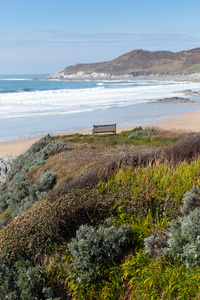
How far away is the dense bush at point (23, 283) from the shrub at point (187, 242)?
163 centimetres

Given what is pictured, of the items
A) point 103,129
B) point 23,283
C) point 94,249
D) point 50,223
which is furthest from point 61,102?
point 23,283

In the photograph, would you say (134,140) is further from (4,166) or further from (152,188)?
(152,188)

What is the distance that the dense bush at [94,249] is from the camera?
3908 mm

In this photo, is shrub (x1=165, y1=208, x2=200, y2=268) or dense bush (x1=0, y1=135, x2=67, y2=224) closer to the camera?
shrub (x1=165, y1=208, x2=200, y2=268)

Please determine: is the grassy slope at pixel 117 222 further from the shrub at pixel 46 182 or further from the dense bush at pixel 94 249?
the shrub at pixel 46 182

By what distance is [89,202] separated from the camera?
4922 millimetres

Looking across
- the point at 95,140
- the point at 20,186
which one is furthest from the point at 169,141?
the point at 20,186

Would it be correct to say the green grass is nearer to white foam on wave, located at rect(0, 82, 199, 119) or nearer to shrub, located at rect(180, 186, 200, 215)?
shrub, located at rect(180, 186, 200, 215)

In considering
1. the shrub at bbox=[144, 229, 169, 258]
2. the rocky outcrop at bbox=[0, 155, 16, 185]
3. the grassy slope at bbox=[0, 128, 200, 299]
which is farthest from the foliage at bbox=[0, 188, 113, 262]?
the rocky outcrop at bbox=[0, 155, 16, 185]

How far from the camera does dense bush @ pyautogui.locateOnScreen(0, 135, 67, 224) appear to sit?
25.0ft

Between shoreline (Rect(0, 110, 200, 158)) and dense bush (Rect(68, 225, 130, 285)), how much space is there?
439 inches

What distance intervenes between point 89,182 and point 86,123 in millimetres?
20858

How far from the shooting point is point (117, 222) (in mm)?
4656

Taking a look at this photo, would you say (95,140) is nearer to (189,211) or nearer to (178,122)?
(189,211)
